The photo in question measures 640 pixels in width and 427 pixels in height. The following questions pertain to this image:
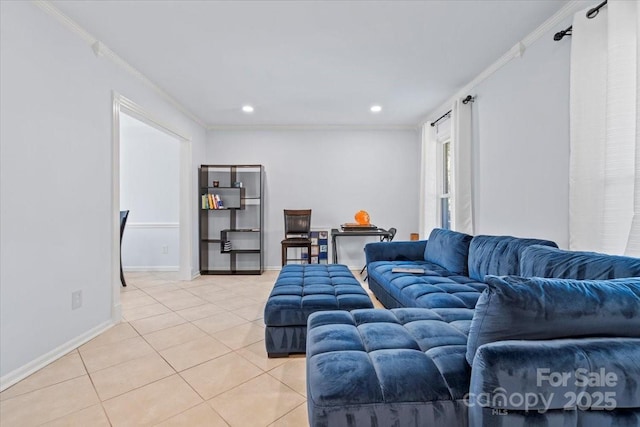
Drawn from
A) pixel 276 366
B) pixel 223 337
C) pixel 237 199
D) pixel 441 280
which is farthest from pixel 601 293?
pixel 237 199

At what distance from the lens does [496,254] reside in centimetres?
229

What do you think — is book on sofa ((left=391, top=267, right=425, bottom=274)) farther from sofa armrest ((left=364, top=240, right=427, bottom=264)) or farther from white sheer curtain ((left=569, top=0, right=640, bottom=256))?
white sheer curtain ((left=569, top=0, right=640, bottom=256))

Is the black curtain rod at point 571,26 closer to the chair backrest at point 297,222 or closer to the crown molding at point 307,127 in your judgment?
the crown molding at point 307,127

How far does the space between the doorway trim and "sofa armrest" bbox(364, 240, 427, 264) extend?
2.63 meters

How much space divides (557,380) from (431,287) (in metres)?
1.40

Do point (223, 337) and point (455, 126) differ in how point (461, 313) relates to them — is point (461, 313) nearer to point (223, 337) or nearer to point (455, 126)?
point (223, 337)

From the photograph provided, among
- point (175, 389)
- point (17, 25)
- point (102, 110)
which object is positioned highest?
point (17, 25)

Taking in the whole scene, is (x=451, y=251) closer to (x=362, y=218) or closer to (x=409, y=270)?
(x=409, y=270)

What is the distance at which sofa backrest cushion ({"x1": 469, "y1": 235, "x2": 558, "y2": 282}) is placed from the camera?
2.11 metres

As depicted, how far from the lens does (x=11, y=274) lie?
5.93ft

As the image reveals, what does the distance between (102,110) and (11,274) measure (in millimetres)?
1512

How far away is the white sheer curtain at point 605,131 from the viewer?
5.32ft

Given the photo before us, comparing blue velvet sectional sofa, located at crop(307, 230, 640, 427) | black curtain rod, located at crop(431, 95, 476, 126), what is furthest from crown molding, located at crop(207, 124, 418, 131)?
blue velvet sectional sofa, located at crop(307, 230, 640, 427)

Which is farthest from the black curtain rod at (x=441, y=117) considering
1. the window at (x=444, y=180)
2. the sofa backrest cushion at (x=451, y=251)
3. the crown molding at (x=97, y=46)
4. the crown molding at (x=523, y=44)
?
the crown molding at (x=97, y=46)
